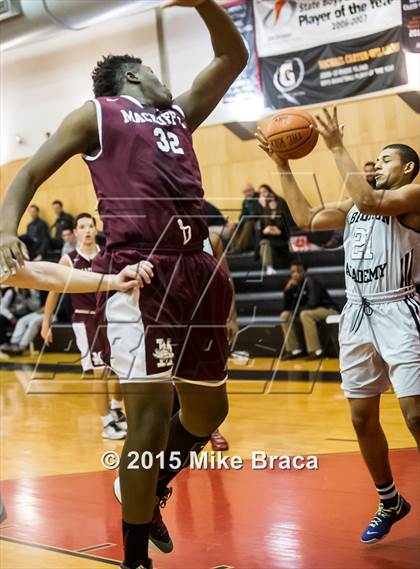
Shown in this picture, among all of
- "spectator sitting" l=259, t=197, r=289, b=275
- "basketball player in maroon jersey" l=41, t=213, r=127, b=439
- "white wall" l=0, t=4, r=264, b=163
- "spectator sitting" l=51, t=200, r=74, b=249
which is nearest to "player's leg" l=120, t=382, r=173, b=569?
"basketball player in maroon jersey" l=41, t=213, r=127, b=439

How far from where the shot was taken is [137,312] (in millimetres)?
3107

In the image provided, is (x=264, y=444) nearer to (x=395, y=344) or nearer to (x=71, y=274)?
(x=395, y=344)

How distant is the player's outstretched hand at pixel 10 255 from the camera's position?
272cm

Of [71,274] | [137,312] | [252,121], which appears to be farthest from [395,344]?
[252,121]

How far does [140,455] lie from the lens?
9.95ft

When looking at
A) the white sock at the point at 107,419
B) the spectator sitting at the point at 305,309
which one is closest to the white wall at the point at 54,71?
the spectator sitting at the point at 305,309

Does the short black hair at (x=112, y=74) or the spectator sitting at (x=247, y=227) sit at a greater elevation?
the short black hair at (x=112, y=74)

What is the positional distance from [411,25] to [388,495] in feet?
23.2

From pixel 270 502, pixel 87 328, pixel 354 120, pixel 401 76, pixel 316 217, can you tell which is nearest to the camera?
pixel 316 217

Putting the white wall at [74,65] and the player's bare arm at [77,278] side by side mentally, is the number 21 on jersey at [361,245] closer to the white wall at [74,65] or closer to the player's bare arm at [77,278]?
the player's bare arm at [77,278]

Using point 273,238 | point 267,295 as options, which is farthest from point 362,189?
point 273,238

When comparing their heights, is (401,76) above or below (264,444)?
above

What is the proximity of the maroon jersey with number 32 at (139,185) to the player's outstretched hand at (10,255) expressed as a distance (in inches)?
18.6

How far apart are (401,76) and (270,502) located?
280 inches
